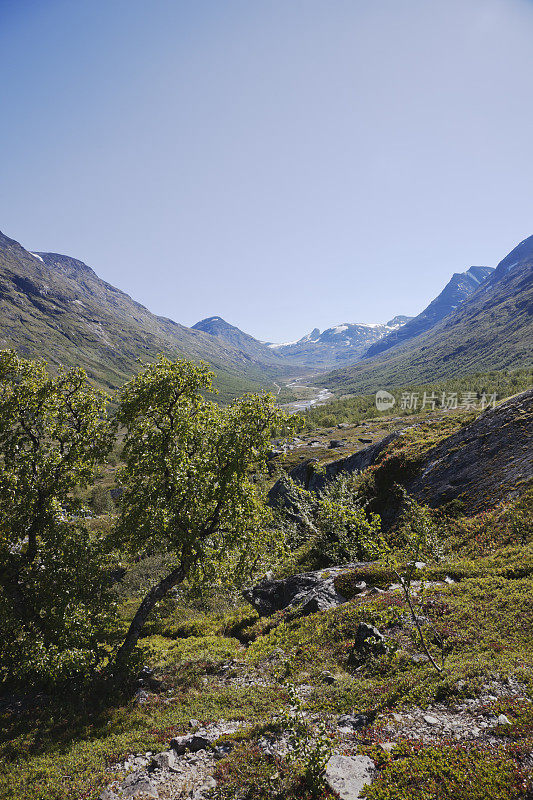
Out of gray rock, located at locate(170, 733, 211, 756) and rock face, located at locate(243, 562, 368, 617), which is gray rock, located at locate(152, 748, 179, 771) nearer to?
gray rock, located at locate(170, 733, 211, 756)

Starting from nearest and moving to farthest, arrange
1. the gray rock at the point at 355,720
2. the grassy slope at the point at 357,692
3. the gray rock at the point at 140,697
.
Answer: the grassy slope at the point at 357,692
the gray rock at the point at 355,720
the gray rock at the point at 140,697

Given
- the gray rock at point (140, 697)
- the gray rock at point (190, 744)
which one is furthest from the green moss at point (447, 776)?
the gray rock at point (140, 697)

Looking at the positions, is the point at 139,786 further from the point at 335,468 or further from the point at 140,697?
the point at 335,468

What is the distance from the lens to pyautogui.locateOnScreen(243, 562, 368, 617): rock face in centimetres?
1748

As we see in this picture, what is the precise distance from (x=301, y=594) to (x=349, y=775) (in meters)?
12.2

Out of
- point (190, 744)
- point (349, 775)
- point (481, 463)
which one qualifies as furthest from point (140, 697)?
point (481, 463)

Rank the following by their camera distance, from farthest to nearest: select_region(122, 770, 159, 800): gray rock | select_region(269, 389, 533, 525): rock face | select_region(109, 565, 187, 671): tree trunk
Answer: select_region(269, 389, 533, 525): rock face, select_region(109, 565, 187, 671): tree trunk, select_region(122, 770, 159, 800): gray rock

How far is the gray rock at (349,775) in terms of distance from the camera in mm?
6895

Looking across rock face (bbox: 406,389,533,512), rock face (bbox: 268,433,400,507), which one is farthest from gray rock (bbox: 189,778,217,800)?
rock face (bbox: 406,389,533,512)

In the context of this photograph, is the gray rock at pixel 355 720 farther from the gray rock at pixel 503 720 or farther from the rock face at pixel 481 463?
the rock face at pixel 481 463

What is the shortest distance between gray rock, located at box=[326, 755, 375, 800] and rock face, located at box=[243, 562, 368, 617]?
9.53m

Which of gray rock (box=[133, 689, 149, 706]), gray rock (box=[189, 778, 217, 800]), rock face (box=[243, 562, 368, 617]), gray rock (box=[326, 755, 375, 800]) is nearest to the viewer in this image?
gray rock (box=[326, 755, 375, 800])

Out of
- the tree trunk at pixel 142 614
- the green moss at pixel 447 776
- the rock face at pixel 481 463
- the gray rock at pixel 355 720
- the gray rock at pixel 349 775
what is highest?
the rock face at pixel 481 463

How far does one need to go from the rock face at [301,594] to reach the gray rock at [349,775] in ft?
31.3
